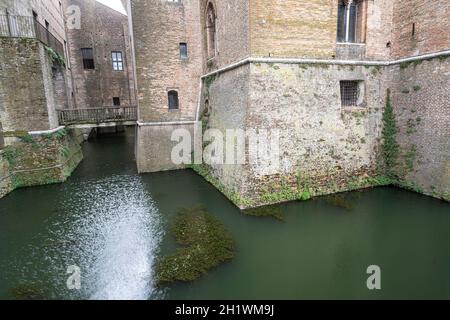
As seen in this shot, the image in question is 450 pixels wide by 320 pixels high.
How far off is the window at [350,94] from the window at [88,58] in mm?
19448

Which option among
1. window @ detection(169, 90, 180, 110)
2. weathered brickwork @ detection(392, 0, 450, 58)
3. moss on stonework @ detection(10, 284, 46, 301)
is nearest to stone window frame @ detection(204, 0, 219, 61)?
window @ detection(169, 90, 180, 110)

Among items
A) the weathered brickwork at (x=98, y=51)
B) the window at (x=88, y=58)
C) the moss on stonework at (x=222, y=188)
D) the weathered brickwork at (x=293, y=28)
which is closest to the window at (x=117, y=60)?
the weathered brickwork at (x=98, y=51)

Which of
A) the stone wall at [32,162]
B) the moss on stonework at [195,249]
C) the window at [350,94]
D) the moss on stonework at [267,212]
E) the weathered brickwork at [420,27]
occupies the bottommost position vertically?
the moss on stonework at [195,249]

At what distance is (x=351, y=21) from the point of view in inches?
385

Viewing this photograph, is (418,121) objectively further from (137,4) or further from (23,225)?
(23,225)

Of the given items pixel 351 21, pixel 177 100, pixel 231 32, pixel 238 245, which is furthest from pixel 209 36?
pixel 238 245

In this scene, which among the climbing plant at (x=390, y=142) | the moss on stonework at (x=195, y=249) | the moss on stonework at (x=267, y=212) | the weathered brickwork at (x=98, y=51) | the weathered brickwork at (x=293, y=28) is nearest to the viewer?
the moss on stonework at (x=195, y=249)

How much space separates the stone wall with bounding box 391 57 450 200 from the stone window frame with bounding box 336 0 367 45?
1.75 meters

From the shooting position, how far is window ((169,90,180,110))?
1339 cm

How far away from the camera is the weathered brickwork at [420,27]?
834 centimetres

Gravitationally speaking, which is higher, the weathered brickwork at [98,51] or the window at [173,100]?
the weathered brickwork at [98,51]

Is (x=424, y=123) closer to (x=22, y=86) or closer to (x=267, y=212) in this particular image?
(x=267, y=212)

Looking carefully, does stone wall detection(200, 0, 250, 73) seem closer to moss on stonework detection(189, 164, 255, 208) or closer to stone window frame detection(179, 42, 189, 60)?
stone window frame detection(179, 42, 189, 60)

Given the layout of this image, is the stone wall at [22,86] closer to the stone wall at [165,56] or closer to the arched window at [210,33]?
the stone wall at [165,56]
